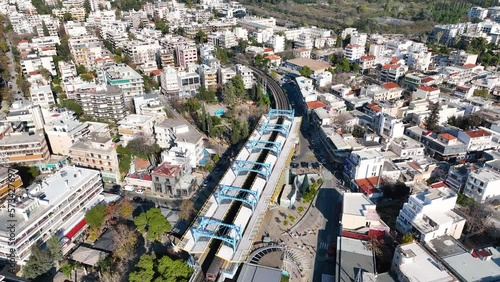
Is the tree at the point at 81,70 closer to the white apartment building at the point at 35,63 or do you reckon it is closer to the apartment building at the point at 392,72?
the white apartment building at the point at 35,63

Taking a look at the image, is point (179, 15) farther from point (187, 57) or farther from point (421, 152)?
point (421, 152)

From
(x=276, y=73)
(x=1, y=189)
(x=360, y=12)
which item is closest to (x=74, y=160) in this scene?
(x=1, y=189)

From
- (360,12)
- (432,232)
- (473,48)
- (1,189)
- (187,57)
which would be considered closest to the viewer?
(432,232)

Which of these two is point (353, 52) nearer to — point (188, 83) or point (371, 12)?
point (188, 83)

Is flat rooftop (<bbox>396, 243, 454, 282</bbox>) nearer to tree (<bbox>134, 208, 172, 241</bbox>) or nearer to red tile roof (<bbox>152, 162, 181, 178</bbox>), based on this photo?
tree (<bbox>134, 208, 172, 241</bbox>)

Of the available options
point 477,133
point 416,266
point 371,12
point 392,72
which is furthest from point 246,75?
point 371,12

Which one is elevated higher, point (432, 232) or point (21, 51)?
point (21, 51)

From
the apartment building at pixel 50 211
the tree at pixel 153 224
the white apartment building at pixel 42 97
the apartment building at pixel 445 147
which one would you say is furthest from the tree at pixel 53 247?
the apartment building at pixel 445 147
